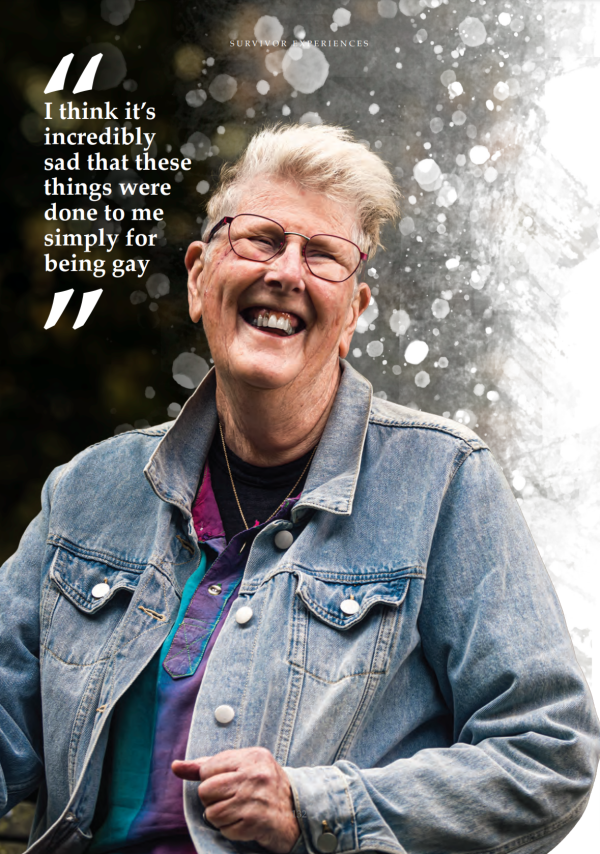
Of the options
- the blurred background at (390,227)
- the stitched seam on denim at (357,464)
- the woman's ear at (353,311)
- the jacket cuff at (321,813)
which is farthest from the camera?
the blurred background at (390,227)

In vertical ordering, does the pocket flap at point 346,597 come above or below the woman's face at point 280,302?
below

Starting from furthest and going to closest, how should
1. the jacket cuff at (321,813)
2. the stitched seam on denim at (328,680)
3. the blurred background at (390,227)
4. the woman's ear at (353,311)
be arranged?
the blurred background at (390,227)
the woman's ear at (353,311)
the stitched seam on denim at (328,680)
the jacket cuff at (321,813)

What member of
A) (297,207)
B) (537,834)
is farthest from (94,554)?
(537,834)

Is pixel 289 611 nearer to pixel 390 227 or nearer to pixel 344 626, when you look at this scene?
pixel 344 626

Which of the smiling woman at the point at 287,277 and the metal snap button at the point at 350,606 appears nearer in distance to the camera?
the metal snap button at the point at 350,606

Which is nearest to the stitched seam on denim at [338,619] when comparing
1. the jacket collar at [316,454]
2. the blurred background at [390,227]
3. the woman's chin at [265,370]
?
the jacket collar at [316,454]

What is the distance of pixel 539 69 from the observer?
2191 mm

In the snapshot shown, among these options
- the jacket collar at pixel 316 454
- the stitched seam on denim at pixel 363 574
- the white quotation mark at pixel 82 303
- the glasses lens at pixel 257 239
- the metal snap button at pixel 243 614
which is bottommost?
the metal snap button at pixel 243 614

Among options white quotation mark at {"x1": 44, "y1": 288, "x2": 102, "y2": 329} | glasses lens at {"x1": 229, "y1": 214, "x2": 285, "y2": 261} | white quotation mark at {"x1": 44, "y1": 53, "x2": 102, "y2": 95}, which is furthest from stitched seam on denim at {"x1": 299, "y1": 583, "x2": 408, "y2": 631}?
white quotation mark at {"x1": 44, "y1": 53, "x2": 102, "y2": 95}

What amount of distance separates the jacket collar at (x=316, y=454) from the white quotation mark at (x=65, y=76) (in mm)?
1029

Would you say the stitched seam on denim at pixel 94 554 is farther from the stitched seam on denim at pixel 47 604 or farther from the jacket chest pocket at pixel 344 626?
the jacket chest pocket at pixel 344 626

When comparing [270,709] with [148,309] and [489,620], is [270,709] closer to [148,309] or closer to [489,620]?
[489,620]

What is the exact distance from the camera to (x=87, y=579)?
5.21 feet

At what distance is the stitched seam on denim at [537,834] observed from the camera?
4.31 feet
